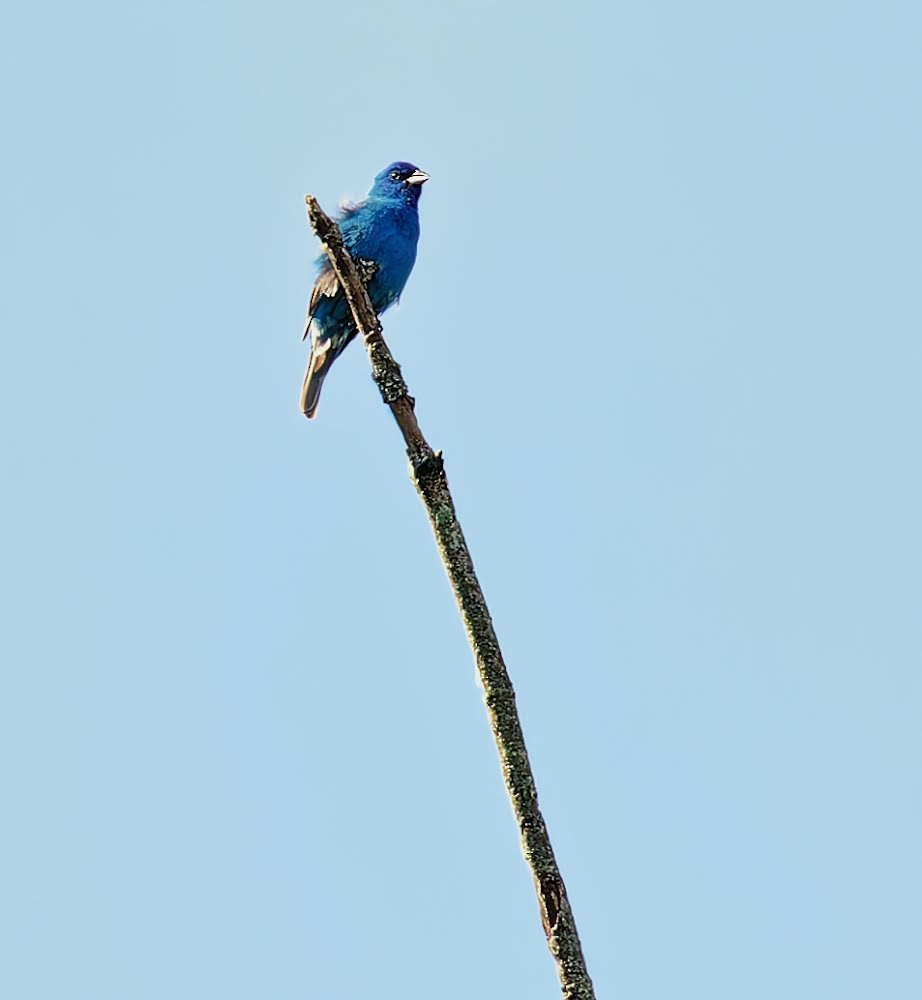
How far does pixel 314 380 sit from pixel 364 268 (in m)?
1.24

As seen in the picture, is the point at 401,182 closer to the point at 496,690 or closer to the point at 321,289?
the point at 321,289

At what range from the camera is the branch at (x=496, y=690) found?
334cm

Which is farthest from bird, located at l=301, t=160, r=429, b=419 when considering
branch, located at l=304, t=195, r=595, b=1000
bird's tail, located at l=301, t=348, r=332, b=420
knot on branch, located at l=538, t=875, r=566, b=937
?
knot on branch, located at l=538, t=875, r=566, b=937

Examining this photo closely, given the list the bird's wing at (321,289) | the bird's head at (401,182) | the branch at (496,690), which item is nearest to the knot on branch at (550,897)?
the branch at (496,690)

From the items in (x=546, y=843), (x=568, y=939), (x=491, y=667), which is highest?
(x=491, y=667)

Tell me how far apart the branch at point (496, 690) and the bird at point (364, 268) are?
777cm

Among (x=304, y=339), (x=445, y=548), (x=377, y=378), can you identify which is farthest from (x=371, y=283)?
(x=445, y=548)

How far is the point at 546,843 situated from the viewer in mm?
3414

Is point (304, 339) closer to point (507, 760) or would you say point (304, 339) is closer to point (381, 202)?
point (381, 202)

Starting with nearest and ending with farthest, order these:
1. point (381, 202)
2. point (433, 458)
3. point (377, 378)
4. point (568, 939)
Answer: point (568, 939) → point (433, 458) → point (377, 378) → point (381, 202)

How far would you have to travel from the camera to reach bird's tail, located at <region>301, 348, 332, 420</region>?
42.2ft

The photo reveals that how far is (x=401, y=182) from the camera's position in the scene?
44.7ft

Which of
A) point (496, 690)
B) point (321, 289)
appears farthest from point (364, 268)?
point (496, 690)

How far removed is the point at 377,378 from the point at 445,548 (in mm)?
1113
